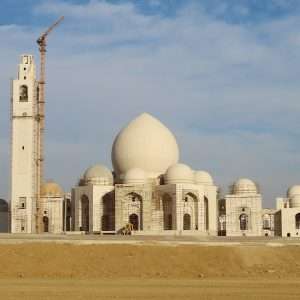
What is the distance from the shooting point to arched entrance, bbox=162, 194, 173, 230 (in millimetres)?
60812

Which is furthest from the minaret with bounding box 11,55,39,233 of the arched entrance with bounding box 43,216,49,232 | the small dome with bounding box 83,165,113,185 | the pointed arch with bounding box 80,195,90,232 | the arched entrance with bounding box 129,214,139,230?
the arched entrance with bounding box 129,214,139,230

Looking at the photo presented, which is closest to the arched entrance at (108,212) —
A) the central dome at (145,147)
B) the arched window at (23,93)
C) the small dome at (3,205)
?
the central dome at (145,147)

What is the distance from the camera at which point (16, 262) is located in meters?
34.3

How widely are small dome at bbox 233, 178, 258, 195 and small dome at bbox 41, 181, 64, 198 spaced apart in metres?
16.9

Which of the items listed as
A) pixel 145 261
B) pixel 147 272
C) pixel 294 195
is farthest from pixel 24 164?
pixel 147 272

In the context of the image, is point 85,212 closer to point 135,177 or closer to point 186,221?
point 135,177

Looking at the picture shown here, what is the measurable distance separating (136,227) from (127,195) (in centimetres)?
297

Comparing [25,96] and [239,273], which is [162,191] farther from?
[239,273]

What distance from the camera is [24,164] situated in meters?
60.8

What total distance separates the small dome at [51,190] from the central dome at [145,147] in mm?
6939

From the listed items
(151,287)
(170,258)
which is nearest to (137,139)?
(170,258)

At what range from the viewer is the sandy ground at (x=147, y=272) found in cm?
2436

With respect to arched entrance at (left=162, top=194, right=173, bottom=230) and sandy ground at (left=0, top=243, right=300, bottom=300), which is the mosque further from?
sandy ground at (left=0, top=243, right=300, bottom=300)

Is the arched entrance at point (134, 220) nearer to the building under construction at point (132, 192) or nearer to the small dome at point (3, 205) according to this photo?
the building under construction at point (132, 192)
